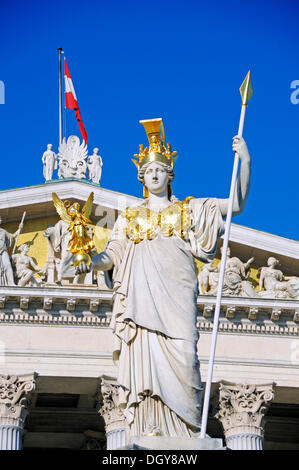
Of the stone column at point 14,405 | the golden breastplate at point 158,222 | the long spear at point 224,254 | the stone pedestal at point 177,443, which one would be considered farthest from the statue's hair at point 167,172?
the stone column at point 14,405

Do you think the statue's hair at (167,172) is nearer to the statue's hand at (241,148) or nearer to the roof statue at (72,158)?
the statue's hand at (241,148)

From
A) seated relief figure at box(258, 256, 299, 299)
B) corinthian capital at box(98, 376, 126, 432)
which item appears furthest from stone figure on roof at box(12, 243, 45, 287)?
seated relief figure at box(258, 256, 299, 299)

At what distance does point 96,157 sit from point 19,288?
540cm

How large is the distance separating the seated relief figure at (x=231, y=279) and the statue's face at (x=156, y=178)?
75.5 ft

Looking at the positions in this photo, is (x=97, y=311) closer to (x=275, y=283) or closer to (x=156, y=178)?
(x=275, y=283)

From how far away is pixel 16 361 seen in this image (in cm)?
3578

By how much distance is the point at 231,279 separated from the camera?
37125 millimetres

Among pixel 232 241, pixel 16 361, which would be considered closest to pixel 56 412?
pixel 16 361

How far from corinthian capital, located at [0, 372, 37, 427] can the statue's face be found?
2201 cm

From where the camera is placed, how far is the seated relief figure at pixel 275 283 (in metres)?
37.2
